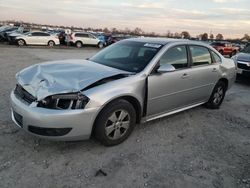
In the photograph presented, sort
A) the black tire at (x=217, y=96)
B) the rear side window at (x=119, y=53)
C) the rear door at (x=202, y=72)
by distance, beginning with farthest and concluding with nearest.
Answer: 1. the black tire at (x=217, y=96)
2. the rear door at (x=202, y=72)
3. the rear side window at (x=119, y=53)

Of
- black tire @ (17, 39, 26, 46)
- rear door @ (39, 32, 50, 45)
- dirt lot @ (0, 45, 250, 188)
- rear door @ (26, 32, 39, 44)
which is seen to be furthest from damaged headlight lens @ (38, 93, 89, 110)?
rear door @ (39, 32, 50, 45)

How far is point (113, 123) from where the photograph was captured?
374cm

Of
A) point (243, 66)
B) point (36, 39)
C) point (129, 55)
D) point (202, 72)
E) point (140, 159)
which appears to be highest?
point (129, 55)

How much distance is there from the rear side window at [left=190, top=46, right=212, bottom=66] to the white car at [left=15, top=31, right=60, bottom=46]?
2307cm

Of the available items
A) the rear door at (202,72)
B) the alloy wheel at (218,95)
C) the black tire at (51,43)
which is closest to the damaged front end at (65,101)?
the rear door at (202,72)

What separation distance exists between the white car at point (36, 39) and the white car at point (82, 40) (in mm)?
1844

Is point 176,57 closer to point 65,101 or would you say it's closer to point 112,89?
point 112,89

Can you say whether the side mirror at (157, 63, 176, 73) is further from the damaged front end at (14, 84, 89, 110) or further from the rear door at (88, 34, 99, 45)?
the rear door at (88, 34, 99, 45)

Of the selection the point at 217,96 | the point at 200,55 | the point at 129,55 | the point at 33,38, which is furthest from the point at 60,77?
the point at 33,38

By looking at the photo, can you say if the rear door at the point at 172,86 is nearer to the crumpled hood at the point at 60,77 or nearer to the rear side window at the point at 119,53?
the crumpled hood at the point at 60,77

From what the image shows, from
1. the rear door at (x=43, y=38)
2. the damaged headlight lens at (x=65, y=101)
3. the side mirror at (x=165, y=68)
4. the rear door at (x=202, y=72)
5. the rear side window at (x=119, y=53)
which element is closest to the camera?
the damaged headlight lens at (x=65, y=101)

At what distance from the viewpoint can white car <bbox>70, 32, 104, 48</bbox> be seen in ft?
93.2

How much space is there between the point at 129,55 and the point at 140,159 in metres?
1.92

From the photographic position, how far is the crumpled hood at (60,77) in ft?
11.1
